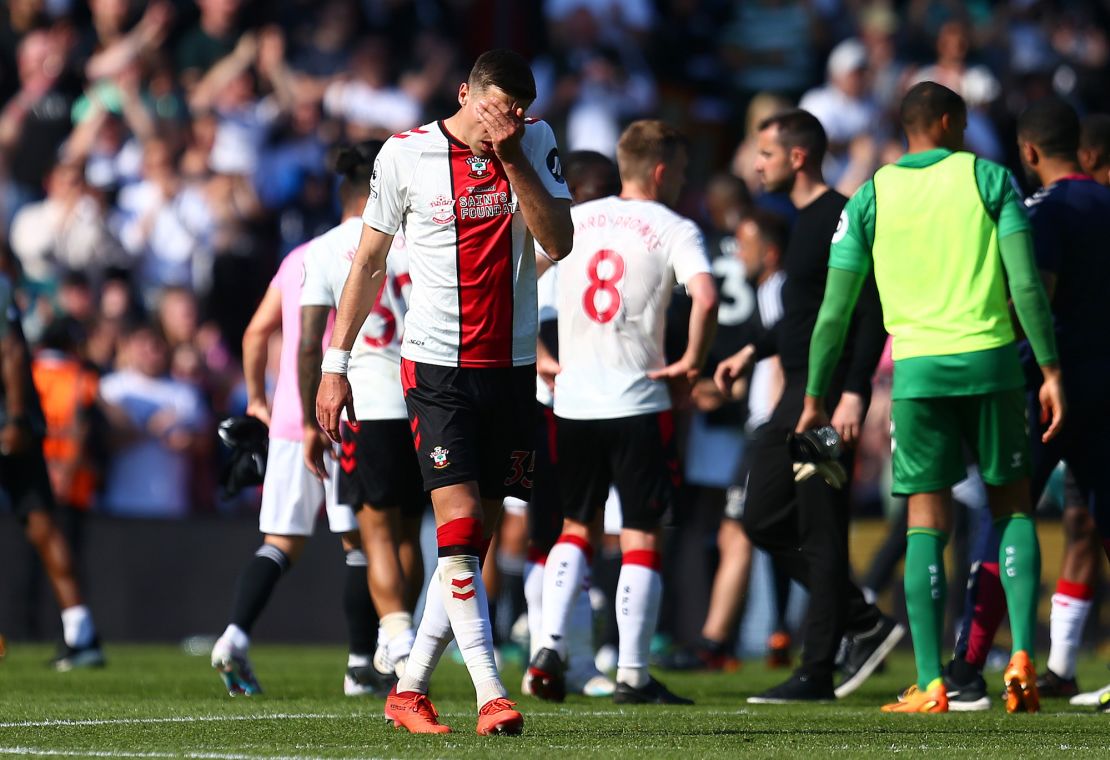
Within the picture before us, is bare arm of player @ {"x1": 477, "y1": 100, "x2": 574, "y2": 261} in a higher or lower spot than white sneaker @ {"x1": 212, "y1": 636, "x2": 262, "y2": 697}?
higher

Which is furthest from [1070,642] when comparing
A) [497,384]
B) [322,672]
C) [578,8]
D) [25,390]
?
[578,8]

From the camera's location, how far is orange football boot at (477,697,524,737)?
5980 millimetres

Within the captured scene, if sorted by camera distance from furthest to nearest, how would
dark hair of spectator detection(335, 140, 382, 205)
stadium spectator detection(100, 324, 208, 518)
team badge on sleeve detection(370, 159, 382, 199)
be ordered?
stadium spectator detection(100, 324, 208, 518) < dark hair of spectator detection(335, 140, 382, 205) < team badge on sleeve detection(370, 159, 382, 199)

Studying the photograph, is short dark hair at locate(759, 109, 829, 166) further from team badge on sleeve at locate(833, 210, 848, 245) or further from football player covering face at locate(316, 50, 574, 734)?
football player covering face at locate(316, 50, 574, 734)

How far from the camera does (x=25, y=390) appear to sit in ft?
34.0

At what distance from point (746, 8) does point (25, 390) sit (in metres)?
10.6

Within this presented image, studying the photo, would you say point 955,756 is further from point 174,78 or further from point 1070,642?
point 174,78

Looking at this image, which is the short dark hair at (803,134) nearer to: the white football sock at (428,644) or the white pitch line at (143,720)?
the white football sock at (428,644)

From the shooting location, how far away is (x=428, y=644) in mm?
6332

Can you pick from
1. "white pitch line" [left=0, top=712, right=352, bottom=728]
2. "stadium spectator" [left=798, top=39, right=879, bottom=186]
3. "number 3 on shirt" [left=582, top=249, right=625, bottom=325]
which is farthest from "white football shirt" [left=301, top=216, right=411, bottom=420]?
"stadium spectator" [left=798, top=39, right=879, bottom=186]

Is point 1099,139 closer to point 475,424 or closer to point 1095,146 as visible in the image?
point 1095,146

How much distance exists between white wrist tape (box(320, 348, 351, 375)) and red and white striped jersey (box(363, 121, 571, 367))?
9.7 inches

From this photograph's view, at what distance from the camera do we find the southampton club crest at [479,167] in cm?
630

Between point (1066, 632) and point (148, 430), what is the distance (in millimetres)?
7857
